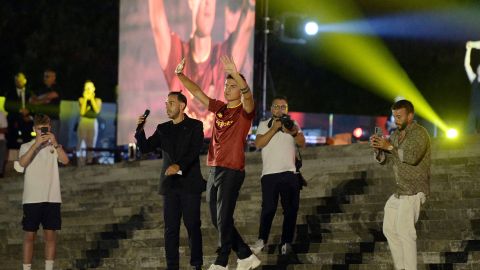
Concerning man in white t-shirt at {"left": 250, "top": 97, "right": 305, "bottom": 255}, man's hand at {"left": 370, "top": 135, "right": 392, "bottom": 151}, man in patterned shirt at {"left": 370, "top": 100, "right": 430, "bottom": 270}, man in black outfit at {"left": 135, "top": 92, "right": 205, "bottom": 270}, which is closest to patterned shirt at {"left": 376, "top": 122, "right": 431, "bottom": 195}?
man in patterned shirt at {"left": 370, "top": 100, "right": 430, "bottom": 270}

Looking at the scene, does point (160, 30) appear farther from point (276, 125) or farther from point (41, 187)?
point (276, 125)

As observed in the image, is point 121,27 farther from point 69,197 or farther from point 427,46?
point 427,46

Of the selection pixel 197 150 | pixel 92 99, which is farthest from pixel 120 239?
pixel 92 99

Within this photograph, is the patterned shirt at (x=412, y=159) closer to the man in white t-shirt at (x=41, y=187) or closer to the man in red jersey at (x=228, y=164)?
the man in red jersey at (x=228, y=164)

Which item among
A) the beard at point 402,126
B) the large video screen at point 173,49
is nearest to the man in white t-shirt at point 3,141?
the large video screen at point 173,49

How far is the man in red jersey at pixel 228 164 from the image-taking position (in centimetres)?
1251

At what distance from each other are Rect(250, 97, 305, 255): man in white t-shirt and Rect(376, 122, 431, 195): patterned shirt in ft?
7.27

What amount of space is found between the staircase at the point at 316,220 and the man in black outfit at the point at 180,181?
155cm

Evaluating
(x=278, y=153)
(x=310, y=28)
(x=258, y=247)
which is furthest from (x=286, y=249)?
(x=310, y=28)

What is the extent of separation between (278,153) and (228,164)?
5.98 feet

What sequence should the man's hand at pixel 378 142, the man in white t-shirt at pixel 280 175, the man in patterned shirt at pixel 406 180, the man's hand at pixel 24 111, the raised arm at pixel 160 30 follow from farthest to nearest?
the raised arm at pixel 160 30 → the man's hand at pixel 24 111 → the man in white t-shirt at pixel 280 175 → the man in patterned shirt at pixel 406 180 → the man's hand at pixel 378 142

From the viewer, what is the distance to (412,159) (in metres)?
11.9

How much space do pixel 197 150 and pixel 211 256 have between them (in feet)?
8.00

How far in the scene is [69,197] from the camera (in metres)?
20.9
